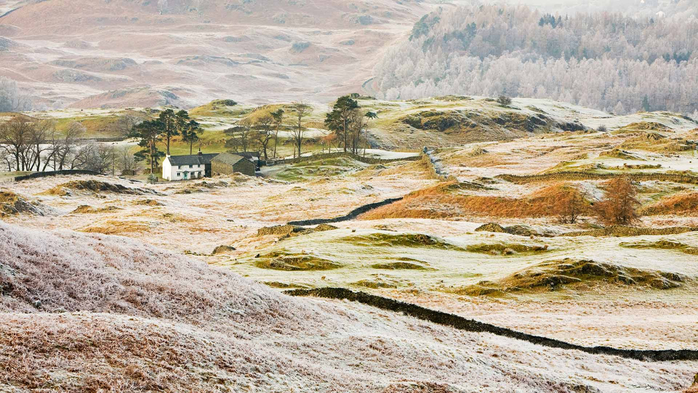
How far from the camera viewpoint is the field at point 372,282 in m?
19.2

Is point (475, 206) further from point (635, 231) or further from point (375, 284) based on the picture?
point (375, 284)

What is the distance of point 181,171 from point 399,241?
111316mm

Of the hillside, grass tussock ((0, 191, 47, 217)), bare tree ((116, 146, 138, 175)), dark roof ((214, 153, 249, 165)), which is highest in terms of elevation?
the hillside

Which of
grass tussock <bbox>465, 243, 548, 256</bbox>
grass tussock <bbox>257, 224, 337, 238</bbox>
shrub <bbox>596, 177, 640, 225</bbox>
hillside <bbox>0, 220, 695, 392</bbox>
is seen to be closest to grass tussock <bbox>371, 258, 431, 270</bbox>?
grass tussock <bbox>465, 243, 548, 256</bbox>

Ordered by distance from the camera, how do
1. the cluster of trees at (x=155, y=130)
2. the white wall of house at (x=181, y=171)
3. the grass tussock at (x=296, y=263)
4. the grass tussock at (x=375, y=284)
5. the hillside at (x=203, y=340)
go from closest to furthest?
the hillside at (x=203, y=340) < the grass tussock at (x=375, y=284) < the grass tussock at (x=296, y=263) < the white wall of house at (x=181, y=171) < the cluster of trees at (x=155, y=130)

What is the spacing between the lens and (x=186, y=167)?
167125 mm

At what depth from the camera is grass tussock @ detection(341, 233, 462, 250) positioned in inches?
2645

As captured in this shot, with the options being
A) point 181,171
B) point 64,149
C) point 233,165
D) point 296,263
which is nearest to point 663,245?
point 296,263

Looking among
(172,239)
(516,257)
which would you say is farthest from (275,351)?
(172,239)

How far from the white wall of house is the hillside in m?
138

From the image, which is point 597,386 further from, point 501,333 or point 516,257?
point 516,257

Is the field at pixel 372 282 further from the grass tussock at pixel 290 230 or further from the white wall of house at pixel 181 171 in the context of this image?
the white wall of house at pixel 181 171

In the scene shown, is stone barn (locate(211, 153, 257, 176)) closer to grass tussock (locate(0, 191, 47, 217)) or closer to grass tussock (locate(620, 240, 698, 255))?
grass tussock (locate(0, 191, 47, 217))

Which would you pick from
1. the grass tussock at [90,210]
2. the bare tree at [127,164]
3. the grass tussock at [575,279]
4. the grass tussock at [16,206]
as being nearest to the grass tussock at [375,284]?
the grass tussock at [575,279]
